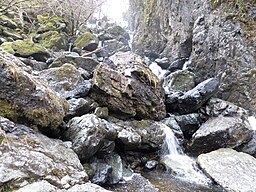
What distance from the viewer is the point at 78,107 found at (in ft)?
18.4

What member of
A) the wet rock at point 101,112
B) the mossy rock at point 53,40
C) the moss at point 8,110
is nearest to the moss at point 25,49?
the mossy rock at point 53,40

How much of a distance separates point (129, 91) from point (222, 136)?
2612 millimetres

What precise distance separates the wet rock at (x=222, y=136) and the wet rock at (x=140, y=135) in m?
0.98

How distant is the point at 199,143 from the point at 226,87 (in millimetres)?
2539

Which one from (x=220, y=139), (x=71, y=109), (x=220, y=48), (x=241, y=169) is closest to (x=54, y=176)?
(x=71, y=109)

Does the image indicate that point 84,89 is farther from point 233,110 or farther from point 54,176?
point 233,110

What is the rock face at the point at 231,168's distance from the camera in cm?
474

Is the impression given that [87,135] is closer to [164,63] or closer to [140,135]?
[140,135]

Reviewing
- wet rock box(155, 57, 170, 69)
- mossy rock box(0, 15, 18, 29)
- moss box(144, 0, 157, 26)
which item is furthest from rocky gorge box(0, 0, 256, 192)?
moss box(144, 0, 157, 26)

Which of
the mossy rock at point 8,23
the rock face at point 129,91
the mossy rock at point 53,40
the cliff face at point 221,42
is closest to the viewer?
the rock face at point 129,91

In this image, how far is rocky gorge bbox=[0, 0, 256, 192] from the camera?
357 cm

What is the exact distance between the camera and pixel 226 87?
7.94 metres

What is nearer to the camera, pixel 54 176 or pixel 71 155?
pixel 54 176

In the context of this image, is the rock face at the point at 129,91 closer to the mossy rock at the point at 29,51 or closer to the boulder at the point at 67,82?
the boulder at the point at 67,82
